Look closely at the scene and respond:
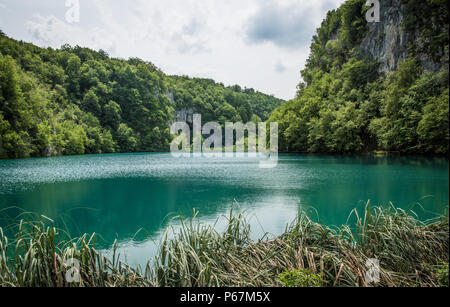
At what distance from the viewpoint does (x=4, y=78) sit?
31.8 meters

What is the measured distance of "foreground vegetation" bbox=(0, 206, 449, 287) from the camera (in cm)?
264

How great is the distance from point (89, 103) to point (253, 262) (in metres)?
76.2

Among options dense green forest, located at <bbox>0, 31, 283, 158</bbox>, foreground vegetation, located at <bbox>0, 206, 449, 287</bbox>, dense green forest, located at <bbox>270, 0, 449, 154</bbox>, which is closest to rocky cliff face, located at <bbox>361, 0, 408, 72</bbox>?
dense green forest, located at <bbox>270, 0, 449, 154</bbox>

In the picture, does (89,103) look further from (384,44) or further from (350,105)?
(384,44)

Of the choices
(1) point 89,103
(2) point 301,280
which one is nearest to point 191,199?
(2) point 301,280

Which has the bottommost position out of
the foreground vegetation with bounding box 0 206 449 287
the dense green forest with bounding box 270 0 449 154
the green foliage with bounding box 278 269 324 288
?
the foreground vegetation with bounding box 0 206 449 287

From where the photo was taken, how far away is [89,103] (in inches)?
2768

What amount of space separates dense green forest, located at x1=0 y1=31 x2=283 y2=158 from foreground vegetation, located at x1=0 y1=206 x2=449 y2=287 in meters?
35.6

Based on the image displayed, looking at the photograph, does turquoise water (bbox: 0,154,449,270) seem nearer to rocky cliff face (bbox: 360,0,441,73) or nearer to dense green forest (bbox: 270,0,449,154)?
dense green forest (bbox: 270,0,449,154)

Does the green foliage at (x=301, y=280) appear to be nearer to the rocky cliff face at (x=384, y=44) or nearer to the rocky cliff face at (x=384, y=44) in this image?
the rocky cliff face at (x=384, y=44)

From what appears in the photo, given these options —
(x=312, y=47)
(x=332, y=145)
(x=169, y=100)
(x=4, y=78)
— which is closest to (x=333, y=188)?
(x=332, y=145)

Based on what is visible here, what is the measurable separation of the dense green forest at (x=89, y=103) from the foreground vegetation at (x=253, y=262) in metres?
35.6

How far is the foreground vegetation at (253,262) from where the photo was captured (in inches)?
104
